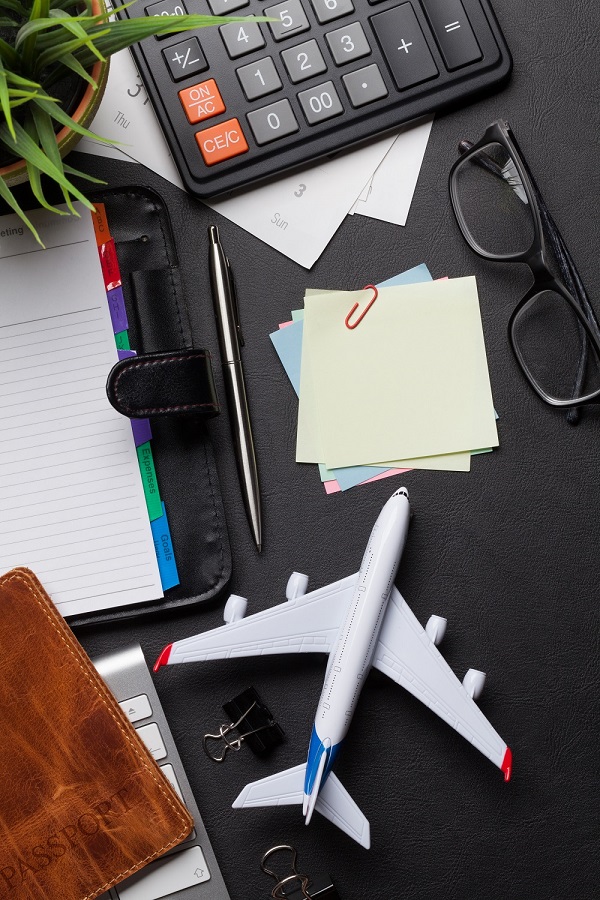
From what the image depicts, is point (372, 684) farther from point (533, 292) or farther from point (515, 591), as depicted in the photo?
point (533, 292)

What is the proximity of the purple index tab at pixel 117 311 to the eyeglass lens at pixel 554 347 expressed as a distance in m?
0.35

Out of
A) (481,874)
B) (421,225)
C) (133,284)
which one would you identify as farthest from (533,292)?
(481,874)

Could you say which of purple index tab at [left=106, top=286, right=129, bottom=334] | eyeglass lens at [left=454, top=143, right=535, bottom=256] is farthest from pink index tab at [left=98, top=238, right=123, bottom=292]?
eyeglass lens at [left=454, top=143, right=535, bottom=256]

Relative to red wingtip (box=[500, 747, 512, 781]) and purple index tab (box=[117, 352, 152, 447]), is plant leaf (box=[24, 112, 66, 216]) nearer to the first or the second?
purple index tab (box=[117, 352, 152, 447])

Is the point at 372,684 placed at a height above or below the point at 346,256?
below

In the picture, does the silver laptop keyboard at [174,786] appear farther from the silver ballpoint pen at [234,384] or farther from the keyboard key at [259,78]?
the keyboard key at [259,78]

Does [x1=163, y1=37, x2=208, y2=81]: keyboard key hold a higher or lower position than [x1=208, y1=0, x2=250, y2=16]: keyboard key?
lower

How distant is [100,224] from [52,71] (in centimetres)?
13

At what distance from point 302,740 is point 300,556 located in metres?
0.16

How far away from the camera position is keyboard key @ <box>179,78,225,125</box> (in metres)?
0.66

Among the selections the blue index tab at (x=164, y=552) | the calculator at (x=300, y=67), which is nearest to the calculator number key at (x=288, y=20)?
the calculator at (x=300, y=67)

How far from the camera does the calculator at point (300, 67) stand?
66cm

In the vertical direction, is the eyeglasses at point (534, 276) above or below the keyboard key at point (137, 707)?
above

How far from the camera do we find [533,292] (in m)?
0.69
